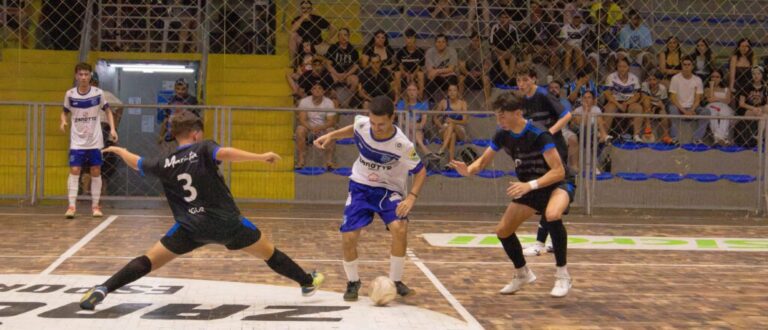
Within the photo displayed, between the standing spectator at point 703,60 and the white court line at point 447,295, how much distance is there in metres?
9.11

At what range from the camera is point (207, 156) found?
6.61 m

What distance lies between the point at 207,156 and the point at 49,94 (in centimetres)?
1240

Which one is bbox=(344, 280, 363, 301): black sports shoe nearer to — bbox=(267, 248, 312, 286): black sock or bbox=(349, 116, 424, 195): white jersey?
bbox=(267, 248, 312, 286): black sock

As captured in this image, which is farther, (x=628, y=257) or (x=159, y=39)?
(x=159, y=39)

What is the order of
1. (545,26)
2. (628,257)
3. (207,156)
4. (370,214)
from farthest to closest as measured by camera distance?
(545,26) → (628,257) → (370,214) → (207,156)

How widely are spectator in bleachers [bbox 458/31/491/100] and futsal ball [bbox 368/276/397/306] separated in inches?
397

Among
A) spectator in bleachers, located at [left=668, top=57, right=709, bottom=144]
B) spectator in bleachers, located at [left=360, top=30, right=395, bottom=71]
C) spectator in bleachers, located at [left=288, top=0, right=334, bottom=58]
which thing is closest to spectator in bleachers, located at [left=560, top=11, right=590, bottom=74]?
spectator in bleachers, located at [left=668, top=57, right=709, bottom=144]

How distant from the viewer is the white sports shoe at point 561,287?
762cm

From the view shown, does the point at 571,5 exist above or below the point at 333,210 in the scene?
above

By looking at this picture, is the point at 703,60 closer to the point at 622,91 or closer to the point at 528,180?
the point at 622,91

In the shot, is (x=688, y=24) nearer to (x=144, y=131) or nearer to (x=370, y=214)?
(x=144, y=131)

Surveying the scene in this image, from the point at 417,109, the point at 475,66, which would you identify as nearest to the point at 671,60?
the point at 475,66

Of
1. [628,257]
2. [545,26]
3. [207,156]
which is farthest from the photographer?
[545,26]

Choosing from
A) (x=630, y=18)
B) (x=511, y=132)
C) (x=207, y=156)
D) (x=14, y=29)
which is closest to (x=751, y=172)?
(x=630, y=18)
